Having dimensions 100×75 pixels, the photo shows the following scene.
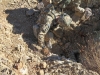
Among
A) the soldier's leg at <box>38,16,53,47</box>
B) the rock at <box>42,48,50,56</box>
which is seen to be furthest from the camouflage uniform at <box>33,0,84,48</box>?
the rock at <box>42,48,50,56</box>

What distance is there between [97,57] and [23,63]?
5.26ft

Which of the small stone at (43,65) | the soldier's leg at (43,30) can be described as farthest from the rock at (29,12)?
the small stone at (43,65)

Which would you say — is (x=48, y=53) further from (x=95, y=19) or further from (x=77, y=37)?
(x=95, y=19)

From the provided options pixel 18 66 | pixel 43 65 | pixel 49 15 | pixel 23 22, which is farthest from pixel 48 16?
pixel 18 66

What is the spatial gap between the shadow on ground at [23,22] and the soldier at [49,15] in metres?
0.31

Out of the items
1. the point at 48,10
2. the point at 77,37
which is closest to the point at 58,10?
the point at 48,10

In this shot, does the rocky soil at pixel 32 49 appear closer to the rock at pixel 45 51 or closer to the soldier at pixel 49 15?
the rock at pixel 45 51

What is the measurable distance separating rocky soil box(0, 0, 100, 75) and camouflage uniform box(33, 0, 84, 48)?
26 centimetres

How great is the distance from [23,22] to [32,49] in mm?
1107

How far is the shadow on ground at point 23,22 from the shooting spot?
7.19 metres

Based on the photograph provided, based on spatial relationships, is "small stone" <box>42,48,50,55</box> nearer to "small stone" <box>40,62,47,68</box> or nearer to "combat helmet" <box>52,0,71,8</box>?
"small stone" <box>40,62,47,68</box>

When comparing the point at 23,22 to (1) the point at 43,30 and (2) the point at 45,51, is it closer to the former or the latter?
(1) the point at 43,30

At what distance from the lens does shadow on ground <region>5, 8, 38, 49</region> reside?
7191mm

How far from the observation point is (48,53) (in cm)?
675
